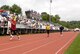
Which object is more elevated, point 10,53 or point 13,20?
point 13,20

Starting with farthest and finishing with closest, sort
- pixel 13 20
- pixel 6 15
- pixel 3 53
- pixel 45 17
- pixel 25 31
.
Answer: pixel 45 17
pixel 25 31
pixel 6 15
pixel 13 20
pixel 3 53

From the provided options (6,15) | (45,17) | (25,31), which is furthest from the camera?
(45,17)

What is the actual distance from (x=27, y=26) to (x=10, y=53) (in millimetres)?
37629

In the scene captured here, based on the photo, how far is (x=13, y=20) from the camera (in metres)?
25.8

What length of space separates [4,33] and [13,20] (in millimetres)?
11598

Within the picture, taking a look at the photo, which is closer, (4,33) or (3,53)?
(3,53)

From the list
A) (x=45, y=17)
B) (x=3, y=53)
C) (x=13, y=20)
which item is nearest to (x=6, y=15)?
(x=13, y=20)

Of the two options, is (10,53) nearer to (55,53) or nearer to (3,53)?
(3,53)

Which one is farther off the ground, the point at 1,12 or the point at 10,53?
the point at 1,12

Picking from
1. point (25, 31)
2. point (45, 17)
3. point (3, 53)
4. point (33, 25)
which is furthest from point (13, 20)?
point (45, 17)

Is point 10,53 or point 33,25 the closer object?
point 10,53

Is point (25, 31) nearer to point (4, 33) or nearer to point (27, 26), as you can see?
point (27, 26)

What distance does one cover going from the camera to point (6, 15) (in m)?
37.6

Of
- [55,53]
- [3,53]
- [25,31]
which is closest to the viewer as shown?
[3,53]
